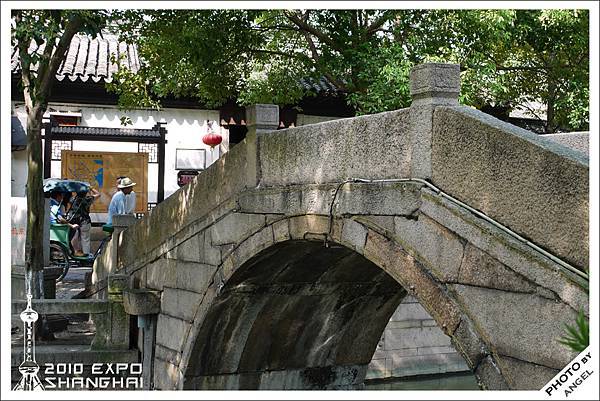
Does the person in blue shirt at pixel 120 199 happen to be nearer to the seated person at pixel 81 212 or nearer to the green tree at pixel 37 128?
the seated person at pixel 81 212

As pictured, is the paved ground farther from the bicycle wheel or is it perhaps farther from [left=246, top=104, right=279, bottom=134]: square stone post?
[left=246, top=104, right=279, bottom=134]: square stone post

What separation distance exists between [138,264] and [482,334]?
5.15 meters

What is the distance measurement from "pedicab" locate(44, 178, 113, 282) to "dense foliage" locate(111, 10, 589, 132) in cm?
218

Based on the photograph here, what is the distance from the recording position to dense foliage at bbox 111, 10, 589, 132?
28.8ft

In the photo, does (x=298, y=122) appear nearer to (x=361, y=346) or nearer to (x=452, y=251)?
(x=361, y=346)

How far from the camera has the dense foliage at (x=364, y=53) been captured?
8.79 meters

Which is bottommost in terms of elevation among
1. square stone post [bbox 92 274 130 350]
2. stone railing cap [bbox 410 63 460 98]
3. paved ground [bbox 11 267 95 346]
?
paved ground [bbox 11 267 95 346]

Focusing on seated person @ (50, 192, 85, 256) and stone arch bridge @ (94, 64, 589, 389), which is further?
seated person @ (50, 192, 85, 256)

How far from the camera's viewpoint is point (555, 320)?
422cm

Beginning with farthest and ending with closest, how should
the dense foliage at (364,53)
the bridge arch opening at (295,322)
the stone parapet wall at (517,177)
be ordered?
1. the dense foliage at (364,53)
2. the bridge arch opening at (295,322)
3. the stone parapet wall at (517,177)

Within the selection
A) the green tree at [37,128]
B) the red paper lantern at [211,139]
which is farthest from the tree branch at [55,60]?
the red paper lantern at [211,139]

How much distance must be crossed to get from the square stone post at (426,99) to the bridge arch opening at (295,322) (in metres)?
2.08

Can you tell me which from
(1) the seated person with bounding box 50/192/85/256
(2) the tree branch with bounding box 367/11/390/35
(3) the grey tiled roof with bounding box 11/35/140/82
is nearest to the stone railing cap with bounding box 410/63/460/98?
(2) the tree branch with bounding box 367/11/390/35

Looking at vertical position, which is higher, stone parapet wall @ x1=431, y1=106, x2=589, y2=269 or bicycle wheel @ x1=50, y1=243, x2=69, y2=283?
stone parapet wall @ x1=431, y1=106, x2=589, y2=269
